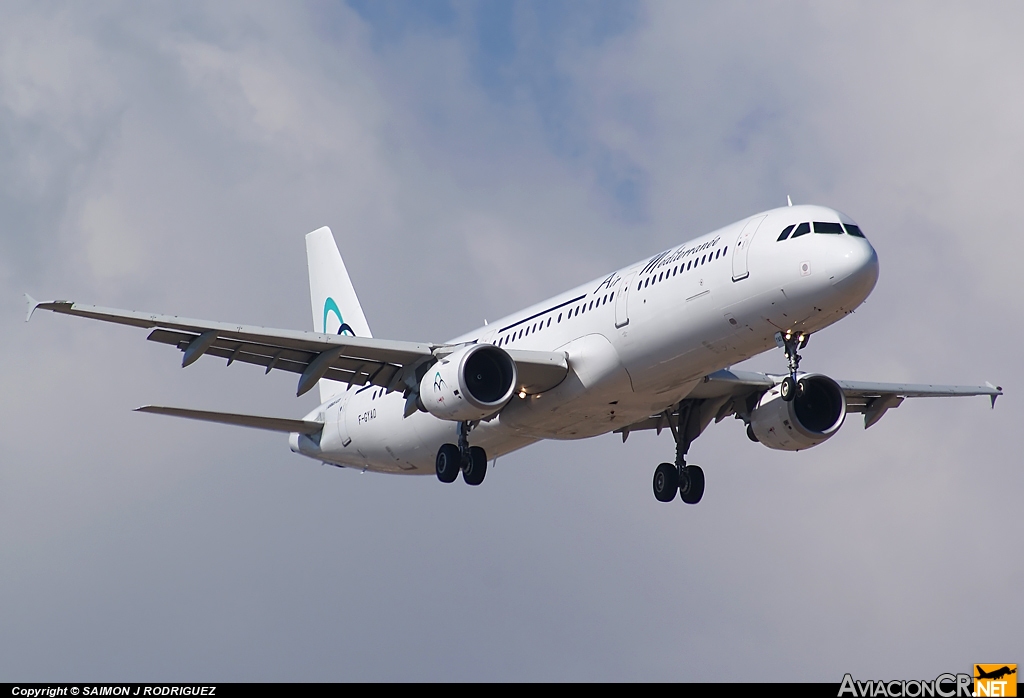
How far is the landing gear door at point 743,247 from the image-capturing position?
1265 inches

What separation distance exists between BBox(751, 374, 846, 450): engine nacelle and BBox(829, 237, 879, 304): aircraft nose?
25.6ft

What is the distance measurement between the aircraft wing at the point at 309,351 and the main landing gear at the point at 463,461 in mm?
1916

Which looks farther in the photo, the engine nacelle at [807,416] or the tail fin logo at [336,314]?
the tail fin logo at [336,314]

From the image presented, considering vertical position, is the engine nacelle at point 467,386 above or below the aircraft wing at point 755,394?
below

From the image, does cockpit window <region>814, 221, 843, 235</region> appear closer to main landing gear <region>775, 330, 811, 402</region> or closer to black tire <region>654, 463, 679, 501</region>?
main landing gear <region>775, 330, 811, 402</region>

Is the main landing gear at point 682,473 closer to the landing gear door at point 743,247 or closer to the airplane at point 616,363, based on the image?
the airplane at point 616,363

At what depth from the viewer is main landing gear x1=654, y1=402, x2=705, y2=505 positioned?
4091 centimetres

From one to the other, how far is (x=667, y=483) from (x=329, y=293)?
1658 centimetres

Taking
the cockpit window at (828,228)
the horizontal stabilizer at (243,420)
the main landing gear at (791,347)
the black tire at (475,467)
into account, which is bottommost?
the black tire at (475,467)

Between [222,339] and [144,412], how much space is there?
305 centimetres

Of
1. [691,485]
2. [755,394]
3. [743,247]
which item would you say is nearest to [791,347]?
[743,247]

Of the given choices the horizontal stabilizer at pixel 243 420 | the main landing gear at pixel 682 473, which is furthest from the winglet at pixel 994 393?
the horizontal stabilizer at pixel 243 420

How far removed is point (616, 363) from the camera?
34.4m

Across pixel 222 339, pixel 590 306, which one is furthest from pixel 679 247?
pixel 222 339
